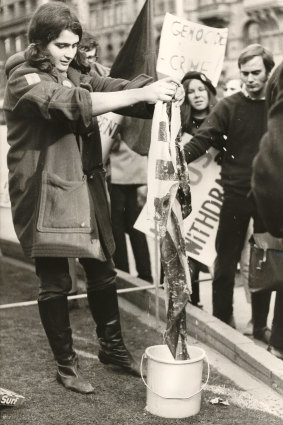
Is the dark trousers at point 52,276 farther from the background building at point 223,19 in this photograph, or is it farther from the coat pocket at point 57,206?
the background building at point 223,19

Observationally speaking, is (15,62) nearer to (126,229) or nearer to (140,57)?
(140,57)

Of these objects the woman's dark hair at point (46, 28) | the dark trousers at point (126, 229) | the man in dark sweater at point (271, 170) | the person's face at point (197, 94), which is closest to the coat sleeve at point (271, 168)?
the man in dark sweater at point (271, 170)

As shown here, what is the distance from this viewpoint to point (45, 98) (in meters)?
4.21

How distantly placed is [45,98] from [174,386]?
1.60 m

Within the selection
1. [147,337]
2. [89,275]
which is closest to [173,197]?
[89,275]

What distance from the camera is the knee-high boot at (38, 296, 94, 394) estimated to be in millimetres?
4562

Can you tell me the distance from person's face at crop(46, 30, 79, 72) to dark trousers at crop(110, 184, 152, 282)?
9.54 ft

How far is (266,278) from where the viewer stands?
4809mm

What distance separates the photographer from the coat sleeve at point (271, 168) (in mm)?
2443

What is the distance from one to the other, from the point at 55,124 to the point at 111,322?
4.11 ft

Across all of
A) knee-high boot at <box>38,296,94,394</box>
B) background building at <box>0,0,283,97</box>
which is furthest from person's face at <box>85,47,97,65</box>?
background building at <box>0,0,283,97</box>

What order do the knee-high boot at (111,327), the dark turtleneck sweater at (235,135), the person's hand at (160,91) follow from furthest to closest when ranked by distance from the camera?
1. the dark turtleneck sweater at (235,135)
2. the knee-high boot at (111,327)
3. the person's hand at (160,91)

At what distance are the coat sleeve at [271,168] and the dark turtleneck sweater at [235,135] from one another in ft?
10.0

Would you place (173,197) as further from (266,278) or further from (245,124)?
(245,124)
